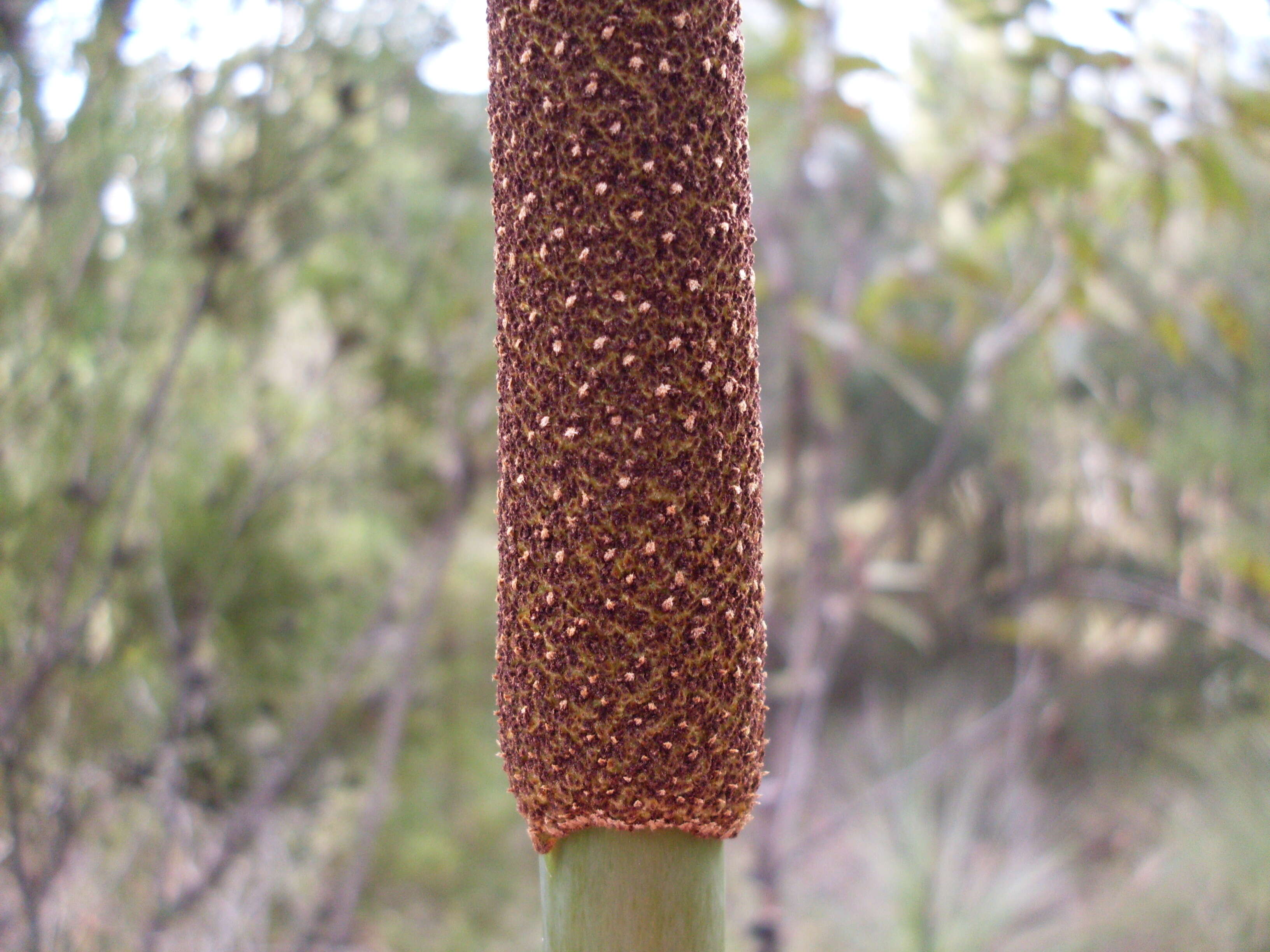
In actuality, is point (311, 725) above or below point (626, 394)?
below

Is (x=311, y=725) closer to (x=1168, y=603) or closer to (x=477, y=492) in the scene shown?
(x=477, y=492)

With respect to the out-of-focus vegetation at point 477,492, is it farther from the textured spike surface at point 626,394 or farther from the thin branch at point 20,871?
the textured spike surface at point 626,394

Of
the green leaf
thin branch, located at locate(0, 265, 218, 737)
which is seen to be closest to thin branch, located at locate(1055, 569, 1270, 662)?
the green leaf

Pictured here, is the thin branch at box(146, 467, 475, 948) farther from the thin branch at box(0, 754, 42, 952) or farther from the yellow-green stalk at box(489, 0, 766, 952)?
the yellow-green stalk at box(489, 0, 766, 952)

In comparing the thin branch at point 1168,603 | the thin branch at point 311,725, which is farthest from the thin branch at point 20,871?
the thin branch at point 1168,603

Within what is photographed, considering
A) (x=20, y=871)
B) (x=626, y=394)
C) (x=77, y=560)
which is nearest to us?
(x=626, y=394)

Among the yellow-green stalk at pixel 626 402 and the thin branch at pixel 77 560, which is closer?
the yellow-green stalk at pixel 626 402

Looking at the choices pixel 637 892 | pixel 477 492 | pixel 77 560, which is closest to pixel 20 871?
pixel 77 560
